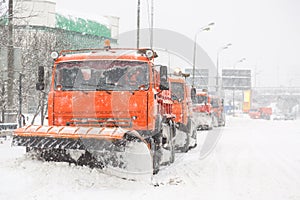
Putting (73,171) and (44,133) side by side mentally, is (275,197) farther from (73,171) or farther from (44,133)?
(44,133)

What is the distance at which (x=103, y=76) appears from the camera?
880 cm

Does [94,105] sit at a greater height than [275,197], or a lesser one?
greater

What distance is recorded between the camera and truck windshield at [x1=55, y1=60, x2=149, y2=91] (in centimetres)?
866

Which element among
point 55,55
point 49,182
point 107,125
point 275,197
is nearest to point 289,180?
point 275,197

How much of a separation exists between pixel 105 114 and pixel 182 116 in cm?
623

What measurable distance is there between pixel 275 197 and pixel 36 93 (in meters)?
14.8

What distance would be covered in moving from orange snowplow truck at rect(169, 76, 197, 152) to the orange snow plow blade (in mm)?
4448

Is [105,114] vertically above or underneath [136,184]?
above

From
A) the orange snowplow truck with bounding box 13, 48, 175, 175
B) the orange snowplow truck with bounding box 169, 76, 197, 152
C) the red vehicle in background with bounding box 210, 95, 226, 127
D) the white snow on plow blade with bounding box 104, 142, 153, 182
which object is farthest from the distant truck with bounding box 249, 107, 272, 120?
the white snow on plow blade with bounding box 104, 142, 153, 182

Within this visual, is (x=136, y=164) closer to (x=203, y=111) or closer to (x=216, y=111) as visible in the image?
(x=203, y=111)

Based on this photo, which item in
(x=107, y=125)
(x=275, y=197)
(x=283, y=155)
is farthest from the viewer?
(x=283, y=155)

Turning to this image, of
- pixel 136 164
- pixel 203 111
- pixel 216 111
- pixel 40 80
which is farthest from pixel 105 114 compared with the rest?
pixel 216 111

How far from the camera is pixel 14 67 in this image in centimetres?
1374

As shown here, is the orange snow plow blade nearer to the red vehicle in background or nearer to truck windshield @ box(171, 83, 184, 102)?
truck windshield @ box(171, 83, 184, 102)
